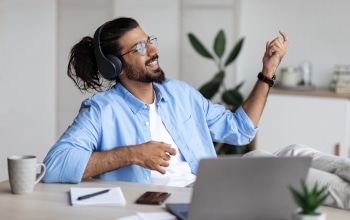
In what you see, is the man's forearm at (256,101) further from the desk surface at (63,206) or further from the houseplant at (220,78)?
the houseplant at (220,78)

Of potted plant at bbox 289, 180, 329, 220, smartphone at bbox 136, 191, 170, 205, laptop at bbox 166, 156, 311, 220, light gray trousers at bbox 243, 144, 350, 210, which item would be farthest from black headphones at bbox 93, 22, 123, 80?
potted plant at bbox 289, 180, 329, 220

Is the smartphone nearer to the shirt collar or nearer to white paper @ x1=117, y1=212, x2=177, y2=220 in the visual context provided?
white paper @ x1=117, y1=212, x2=177, y2=220

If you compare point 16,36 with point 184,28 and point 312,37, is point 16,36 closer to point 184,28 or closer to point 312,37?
point 184,28

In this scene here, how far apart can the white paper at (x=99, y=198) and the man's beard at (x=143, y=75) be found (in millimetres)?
645

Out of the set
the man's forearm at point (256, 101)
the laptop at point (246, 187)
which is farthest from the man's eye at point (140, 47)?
the laptop at point (246, 187)

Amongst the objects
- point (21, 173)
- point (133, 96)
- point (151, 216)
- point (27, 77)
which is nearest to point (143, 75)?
point (133, 96)

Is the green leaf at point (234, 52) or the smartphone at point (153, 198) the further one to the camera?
the green leaf at point (234, 52)

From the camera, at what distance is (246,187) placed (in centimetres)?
164

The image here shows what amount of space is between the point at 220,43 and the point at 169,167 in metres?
2.40

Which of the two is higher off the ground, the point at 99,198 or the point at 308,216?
the point at 308,216

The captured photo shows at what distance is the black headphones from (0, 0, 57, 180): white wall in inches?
99.8

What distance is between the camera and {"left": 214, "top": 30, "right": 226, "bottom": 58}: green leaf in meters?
4.81

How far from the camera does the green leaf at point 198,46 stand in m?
4.81

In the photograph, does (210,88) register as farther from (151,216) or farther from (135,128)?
(151,216)
